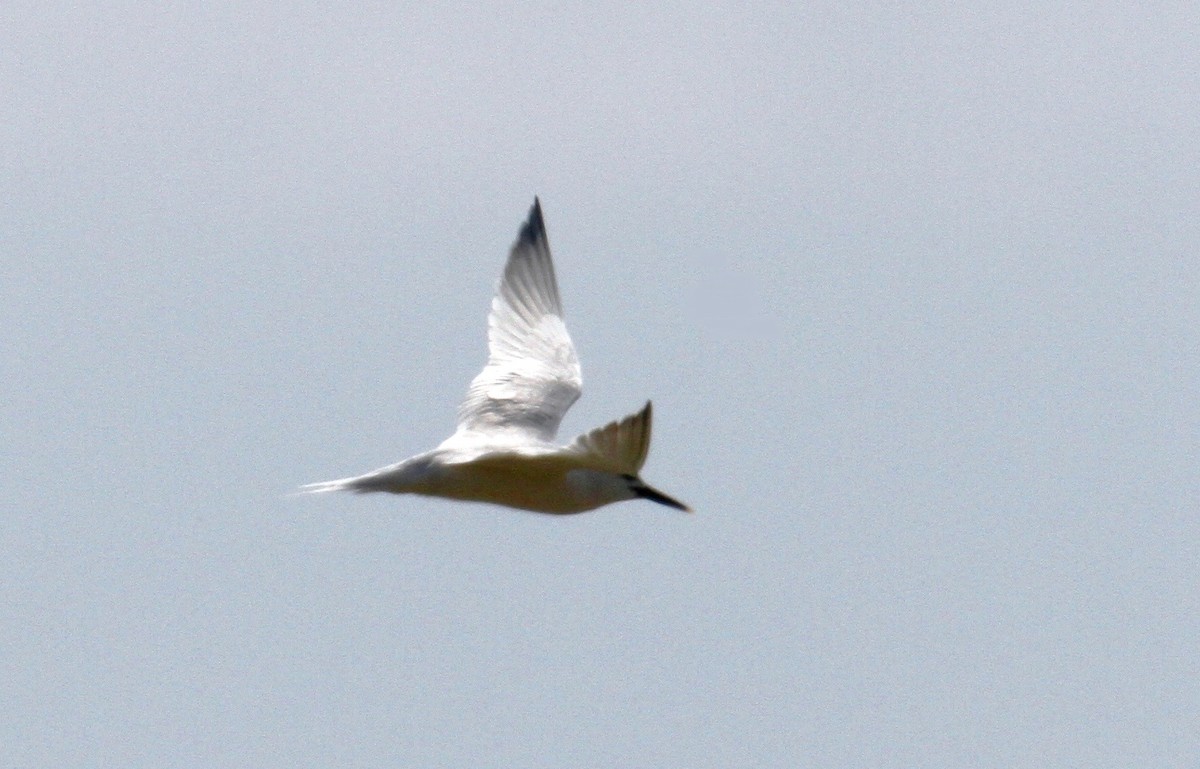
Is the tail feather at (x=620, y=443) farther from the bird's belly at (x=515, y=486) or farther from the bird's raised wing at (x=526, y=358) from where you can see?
the bird's raised wing at (x=526, y=358)

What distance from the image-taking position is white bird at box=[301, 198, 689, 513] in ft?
46.0

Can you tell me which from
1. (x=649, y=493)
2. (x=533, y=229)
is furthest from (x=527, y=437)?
(x=533, y=229)

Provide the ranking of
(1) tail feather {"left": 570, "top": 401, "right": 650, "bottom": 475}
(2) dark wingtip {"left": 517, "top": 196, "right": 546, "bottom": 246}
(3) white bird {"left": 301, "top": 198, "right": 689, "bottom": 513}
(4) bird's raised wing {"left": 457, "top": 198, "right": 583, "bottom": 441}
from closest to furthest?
(1) tail feather {"left": 570, "top": 401, "right": 650, "bottom": 475} < (3) white bird {"left": 301, "top": 198, "right": 689, "bottom": 513} < (4) bird's raised wing {"left": 457, "top": 198, "right": 583, "bottom": 441} < (2) dark wingtip {"left": 517, "top": 196, "right": 546, "bottom": 246}

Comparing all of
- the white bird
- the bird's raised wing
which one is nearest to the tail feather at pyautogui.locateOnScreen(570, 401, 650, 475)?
the white bird

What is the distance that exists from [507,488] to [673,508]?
1260 mm

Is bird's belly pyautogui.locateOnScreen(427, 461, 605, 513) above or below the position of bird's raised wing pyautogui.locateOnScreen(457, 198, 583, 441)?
below

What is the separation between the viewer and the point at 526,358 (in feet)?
59.1

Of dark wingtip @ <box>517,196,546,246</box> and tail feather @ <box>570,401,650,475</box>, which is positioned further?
dark wingtip @ <box>517,196,546,246</box>

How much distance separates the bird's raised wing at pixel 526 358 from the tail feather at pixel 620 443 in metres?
2.07

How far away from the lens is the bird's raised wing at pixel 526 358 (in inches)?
663

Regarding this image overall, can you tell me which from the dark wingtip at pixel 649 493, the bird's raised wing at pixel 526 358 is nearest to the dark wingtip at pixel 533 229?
the bird's raised wing at pixel 526 358

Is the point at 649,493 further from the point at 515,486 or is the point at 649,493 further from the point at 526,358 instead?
the point at 526,358

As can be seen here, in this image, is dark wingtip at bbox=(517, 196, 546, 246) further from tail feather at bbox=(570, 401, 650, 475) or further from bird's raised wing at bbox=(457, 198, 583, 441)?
tail feather at bbox=(570, 401, 650, 475)

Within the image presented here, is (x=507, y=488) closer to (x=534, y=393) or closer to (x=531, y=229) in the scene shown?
(x=534, y=393)
